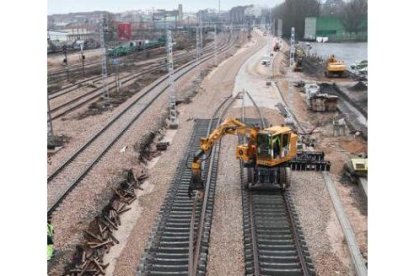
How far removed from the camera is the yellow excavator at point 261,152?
Result: 16500 millimetres

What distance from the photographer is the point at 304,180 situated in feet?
63.2

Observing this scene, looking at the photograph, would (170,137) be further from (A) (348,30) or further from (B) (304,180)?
(A) (348,30)

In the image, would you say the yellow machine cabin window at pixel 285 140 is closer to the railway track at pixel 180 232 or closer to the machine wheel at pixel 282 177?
the machine wheel at pixel 282 177

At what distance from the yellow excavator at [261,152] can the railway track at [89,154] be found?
5017 millimetres

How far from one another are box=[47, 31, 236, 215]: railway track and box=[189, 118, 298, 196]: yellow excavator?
5017mm

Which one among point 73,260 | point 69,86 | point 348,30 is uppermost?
point 348,30

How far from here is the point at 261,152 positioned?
1698cm

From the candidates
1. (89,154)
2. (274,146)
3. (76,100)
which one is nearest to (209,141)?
(274,146)

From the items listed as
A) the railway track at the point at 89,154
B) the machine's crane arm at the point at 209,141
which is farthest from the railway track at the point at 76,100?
the machine's crane arm at the point at 209,141

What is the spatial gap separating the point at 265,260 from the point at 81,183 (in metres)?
8.71

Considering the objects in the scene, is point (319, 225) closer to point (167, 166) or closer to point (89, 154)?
point (167, 166)

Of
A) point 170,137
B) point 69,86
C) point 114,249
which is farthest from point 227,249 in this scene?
point 69,86

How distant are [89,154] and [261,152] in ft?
30.7

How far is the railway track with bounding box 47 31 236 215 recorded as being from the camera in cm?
1793
